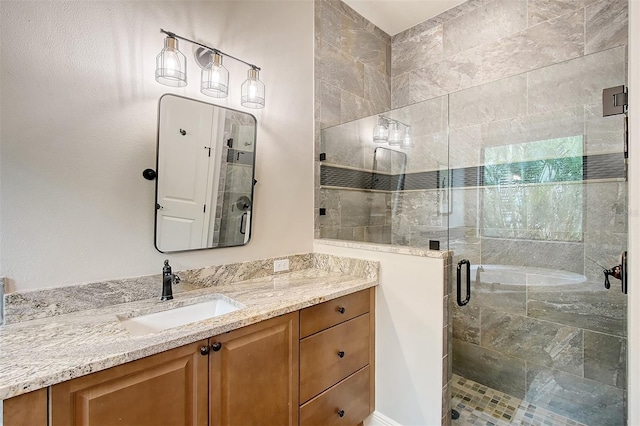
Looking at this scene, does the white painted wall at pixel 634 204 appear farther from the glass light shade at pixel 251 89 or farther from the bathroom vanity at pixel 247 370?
the glass light shade at pixel 251 89

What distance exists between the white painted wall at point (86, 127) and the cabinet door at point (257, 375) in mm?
623

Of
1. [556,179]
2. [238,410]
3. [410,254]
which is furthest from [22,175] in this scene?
[556,179]

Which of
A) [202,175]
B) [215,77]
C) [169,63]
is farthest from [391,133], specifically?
[169,63]

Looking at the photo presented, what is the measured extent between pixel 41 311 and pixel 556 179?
296cm

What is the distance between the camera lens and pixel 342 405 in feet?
5.58

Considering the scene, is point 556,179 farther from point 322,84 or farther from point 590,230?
point 322,84

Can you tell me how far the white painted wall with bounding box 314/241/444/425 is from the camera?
1.65 meters

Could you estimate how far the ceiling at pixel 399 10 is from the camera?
2557 mm

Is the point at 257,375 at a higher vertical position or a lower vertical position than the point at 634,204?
lower

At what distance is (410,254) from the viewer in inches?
68.9

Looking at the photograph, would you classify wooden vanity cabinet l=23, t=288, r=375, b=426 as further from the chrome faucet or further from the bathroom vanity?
the chrome faucet

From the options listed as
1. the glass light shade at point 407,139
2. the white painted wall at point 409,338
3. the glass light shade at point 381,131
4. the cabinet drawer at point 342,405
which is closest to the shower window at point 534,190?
the glass light shade at point 407,139

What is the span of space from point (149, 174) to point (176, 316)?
724 mm

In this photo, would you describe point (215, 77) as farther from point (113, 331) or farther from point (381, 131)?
point (381, 131)
